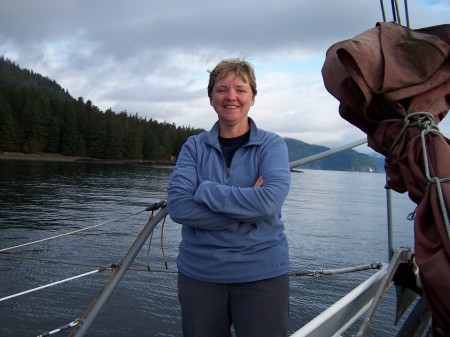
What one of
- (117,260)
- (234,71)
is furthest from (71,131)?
(234,71)

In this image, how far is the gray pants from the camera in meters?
2.02

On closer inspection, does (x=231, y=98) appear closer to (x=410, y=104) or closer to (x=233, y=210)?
(x=233, y=210)

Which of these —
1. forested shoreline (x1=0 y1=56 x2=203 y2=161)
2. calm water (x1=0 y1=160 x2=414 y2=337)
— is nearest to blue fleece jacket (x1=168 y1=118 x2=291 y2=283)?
calm water (x1=0 y1=160 x2=414 y2=337)

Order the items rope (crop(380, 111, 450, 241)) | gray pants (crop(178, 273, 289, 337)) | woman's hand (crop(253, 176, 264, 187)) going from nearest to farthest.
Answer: rope (crop(380, 111, 450, 241)) → gray pants (crop(178, 273, 289, 337)) → woman's hand (crop(253, 176, 264, 187))

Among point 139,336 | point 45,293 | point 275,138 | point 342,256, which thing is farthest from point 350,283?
point 275,138

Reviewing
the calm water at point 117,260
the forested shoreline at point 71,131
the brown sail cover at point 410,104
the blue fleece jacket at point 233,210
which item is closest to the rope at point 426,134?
the brown sail cover at point 410,104

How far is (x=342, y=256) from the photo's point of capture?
13.7m

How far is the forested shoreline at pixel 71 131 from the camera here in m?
82.5

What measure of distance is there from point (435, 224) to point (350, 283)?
934 centimetres

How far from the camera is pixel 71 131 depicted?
87.8 m

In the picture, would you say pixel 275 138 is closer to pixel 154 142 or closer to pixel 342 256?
pixel 342 256

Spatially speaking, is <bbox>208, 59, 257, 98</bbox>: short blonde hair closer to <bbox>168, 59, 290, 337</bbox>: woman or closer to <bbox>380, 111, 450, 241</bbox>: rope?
<bbox>168, 59, 290, 337</bbox>: woman

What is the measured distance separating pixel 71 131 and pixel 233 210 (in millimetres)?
92870

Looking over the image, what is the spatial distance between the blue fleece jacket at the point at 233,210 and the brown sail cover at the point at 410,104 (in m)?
0.59
